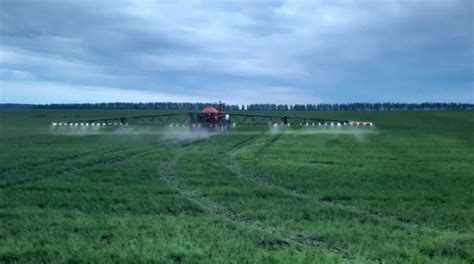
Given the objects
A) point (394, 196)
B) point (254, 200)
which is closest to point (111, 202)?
point (254, 200)

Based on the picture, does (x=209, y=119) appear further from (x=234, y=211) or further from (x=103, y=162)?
(x=234, y=211)

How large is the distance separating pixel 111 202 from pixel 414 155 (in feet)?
60.0

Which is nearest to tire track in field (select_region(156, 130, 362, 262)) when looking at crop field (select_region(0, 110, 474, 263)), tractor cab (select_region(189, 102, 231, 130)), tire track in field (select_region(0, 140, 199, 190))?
crop field (select_region(0, 110, 474, 263))

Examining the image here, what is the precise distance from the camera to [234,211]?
12.4 m

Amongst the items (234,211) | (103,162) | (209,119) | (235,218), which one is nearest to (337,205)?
(234,211)

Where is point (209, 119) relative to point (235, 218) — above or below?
above

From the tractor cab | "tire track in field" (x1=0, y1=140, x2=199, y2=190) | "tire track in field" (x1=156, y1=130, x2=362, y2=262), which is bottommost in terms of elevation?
"tire track in field" (x1=156, y1=130, x2=362, y2=262)

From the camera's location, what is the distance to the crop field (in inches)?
353

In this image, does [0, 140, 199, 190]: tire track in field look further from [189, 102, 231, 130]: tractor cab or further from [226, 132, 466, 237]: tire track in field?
[189, 102, 231, 130]: tractor cab

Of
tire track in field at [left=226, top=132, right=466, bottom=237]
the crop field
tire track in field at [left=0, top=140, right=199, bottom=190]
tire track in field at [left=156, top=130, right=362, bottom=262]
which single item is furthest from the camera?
tire track in field at [left=0, top=140, right=199, bottom=190]

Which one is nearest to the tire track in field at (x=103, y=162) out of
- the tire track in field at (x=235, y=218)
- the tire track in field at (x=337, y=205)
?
the tire track in field at (x=235, y=218)

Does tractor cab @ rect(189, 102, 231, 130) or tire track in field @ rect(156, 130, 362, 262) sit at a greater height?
tractor cab @ rect(189, 102, 231, 130)

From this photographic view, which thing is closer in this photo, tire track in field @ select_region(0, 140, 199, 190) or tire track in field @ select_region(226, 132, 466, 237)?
tire track in field @ select_region(226, 132, 466, 237)

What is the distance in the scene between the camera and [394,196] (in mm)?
14344
